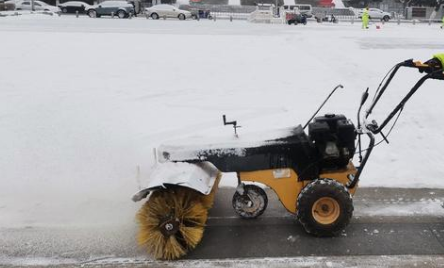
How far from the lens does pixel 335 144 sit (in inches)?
153

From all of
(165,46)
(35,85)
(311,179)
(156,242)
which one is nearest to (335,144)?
(311,179)

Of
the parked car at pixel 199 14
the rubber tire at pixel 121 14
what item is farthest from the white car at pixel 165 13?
the parked car at pixel 199 14

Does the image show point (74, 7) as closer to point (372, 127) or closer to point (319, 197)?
point (372, 127)

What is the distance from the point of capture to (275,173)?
3.96 meters

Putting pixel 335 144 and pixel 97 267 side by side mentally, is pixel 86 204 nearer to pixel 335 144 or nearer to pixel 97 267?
pixel 97 267

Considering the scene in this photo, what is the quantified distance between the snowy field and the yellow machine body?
1.26 metres

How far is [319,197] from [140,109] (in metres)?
5.30

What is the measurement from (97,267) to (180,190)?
33.2 inches

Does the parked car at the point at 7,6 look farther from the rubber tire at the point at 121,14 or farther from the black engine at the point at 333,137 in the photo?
the black engine at the point at 333,137

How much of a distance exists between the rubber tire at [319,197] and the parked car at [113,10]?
118 ft

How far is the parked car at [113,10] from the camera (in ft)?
123

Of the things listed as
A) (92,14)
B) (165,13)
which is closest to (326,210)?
A: (165,13)

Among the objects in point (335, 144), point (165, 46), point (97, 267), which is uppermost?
point (165, 46)

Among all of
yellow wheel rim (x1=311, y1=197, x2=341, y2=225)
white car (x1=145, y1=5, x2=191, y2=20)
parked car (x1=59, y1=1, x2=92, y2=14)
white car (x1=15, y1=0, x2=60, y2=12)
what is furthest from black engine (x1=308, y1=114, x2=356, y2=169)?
white car (x1=15, y1=0, x2=60, y2=12)
